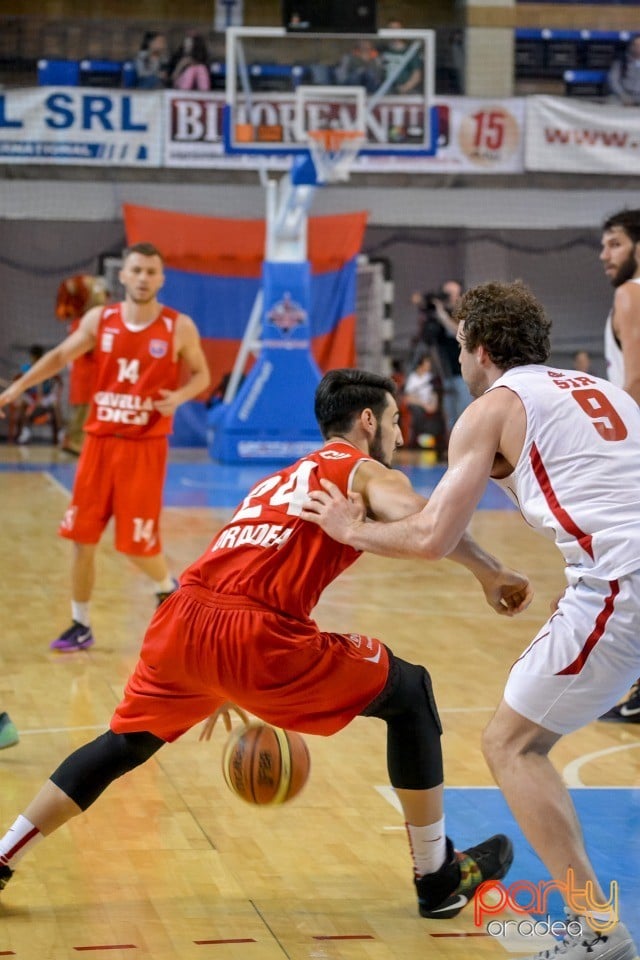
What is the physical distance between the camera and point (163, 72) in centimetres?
1962

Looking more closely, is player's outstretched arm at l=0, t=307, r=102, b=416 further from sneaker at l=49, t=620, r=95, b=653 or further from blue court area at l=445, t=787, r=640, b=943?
blue court area at l=445, t=787, r=640, b=943

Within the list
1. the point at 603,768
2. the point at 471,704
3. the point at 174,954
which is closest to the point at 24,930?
the point at 174,954

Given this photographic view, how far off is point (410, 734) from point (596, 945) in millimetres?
757

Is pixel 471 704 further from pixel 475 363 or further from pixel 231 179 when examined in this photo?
pixel 231 179

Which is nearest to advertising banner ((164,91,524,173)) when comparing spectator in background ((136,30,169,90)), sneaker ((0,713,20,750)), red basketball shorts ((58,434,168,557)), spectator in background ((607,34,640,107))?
spectator in background ((136,30,169,90))

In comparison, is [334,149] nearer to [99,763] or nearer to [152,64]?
[152,64]

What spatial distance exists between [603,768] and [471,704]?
98 cm

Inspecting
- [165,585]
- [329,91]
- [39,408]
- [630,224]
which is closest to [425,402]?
[329,91]

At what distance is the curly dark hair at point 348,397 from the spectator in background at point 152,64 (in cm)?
1659

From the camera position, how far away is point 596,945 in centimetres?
312

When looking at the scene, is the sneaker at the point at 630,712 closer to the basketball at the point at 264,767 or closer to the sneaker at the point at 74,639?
the basketball at the point at 264,767

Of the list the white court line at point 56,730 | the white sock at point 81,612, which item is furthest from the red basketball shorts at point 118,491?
the white court line at point 56,730

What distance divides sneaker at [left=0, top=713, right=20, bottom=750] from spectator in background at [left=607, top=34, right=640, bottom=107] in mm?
17245

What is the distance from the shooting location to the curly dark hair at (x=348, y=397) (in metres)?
3.72
